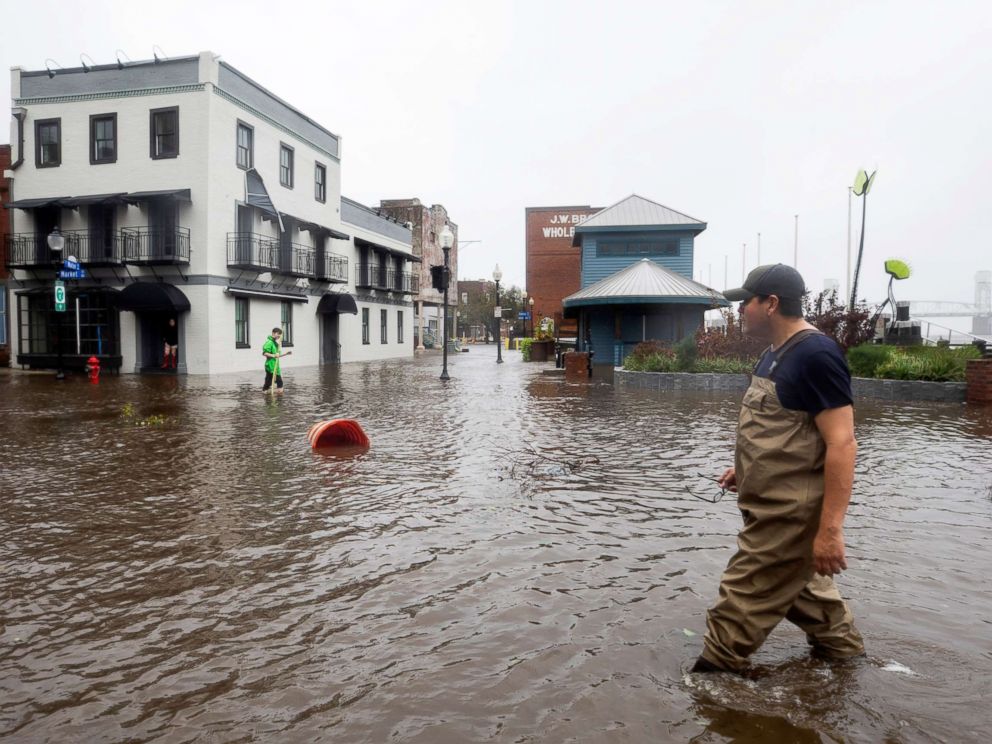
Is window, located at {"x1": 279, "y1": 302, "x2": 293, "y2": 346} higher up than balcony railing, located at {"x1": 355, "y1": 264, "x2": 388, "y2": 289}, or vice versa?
balcony railing, located at {"x1": 355, "y1": 264, "x2": 388, "y2": 289}

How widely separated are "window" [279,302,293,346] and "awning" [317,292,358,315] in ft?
8.54

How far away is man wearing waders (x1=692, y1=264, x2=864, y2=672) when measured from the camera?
2.82 meters

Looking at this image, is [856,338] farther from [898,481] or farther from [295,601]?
[295,601]

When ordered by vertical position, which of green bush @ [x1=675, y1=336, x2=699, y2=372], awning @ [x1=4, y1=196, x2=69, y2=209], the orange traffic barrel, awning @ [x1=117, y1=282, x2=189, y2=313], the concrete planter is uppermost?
awning @ [x1=4, y1=196, x2=69, y2=209]

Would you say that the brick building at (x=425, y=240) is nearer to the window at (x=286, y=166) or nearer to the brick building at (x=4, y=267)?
the window at (x=286, y=166)

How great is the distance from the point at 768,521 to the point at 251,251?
995 inches

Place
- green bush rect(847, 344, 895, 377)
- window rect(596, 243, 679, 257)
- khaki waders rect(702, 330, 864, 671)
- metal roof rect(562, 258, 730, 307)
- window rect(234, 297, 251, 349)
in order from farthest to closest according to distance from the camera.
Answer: window rect(596, 243, 679, 257) < window rect(234, 297, 251, 349) < metal roof rect(562, 258, 730, 307) < green bush rect(847, 344, 895, 377) < khaki waders rect(702, 330, 864, 671)

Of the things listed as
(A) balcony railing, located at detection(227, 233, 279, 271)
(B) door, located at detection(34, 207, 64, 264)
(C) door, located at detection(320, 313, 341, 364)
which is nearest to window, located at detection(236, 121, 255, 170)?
(A) balcony railing, located at detection(227, 233, 279, 271)

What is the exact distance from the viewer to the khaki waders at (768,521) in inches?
115

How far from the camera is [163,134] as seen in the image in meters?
24.1

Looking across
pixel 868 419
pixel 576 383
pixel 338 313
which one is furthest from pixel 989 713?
pixel 338 313

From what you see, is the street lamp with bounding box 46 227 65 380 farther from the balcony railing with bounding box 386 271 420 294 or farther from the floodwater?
the balcony railing with bounding box 386 271 420 294

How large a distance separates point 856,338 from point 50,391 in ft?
67.8

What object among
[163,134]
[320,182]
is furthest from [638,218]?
[163,134]
